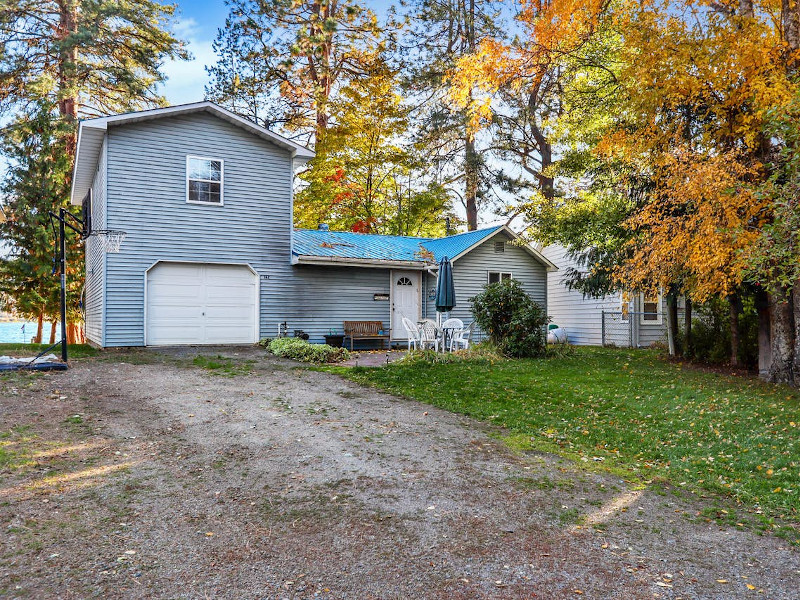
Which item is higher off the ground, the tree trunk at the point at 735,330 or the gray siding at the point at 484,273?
the gray siding at the point at 484,273

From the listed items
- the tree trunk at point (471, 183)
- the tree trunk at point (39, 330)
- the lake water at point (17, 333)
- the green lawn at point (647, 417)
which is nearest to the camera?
the green lawn at point (647, 417)

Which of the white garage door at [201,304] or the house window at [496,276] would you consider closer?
the white garage door at [201,304]

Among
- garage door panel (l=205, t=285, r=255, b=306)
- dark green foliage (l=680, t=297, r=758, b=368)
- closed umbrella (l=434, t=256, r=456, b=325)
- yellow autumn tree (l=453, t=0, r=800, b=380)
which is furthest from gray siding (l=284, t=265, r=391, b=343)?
dark green foliage (l=680, t=297, r=758, b=368)

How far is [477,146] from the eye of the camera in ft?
82.4

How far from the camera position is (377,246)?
57.2 feet

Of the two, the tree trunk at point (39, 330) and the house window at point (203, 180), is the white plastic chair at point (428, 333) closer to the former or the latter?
the house window at point (203, 180)

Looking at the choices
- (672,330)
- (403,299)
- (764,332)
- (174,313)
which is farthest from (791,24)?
(174,313)

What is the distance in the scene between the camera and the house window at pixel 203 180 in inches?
534

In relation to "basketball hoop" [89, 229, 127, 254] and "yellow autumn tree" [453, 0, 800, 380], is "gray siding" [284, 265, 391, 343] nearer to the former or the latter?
"basketball hoop" [89, 229, 127, 254]

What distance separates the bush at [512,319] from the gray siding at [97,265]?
902 cm

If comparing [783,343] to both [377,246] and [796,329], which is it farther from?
[377,246]

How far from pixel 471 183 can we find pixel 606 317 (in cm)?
876

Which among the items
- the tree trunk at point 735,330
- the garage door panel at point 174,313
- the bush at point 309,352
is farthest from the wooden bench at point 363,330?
the tree trunk at point 735,330

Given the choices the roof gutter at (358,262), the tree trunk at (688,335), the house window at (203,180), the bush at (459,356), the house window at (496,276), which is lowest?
the bush at (459,356)
